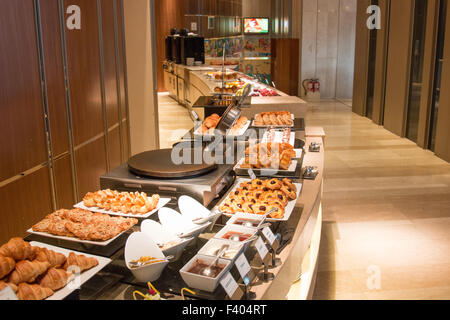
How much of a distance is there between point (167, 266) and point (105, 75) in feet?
10.5

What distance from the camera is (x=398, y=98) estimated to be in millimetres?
8266

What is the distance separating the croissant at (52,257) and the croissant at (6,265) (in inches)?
3.9

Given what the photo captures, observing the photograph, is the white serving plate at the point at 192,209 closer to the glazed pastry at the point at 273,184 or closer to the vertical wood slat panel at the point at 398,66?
the glazed pastry at the point at 273,184

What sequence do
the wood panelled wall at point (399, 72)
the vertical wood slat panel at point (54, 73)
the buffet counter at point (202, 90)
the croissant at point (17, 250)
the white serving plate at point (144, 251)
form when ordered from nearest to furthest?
1. the croissant at point (17, 250)
2. the white serving plate at point (144, 251)
3. the vertical wood slat panel at point (54, 73)
4. the buffet counter at point (202, 90)
5. the wood panelled wall at point (399, 72)

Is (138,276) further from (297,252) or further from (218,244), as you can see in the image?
(297,252)

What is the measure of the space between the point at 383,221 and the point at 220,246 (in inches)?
129

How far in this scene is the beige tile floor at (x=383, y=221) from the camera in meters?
3.39

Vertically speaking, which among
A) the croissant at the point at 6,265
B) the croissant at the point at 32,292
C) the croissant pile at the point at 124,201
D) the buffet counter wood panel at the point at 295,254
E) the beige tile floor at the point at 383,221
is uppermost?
the croissant at the point at 6,265

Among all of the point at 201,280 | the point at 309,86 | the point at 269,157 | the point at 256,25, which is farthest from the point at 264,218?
the point at 256,25

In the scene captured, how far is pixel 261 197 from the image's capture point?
2229mm

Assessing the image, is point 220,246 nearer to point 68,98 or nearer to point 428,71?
point 68,98

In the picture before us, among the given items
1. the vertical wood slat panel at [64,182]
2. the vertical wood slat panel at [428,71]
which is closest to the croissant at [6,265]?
the vertical wood slat panel at [64,182]
